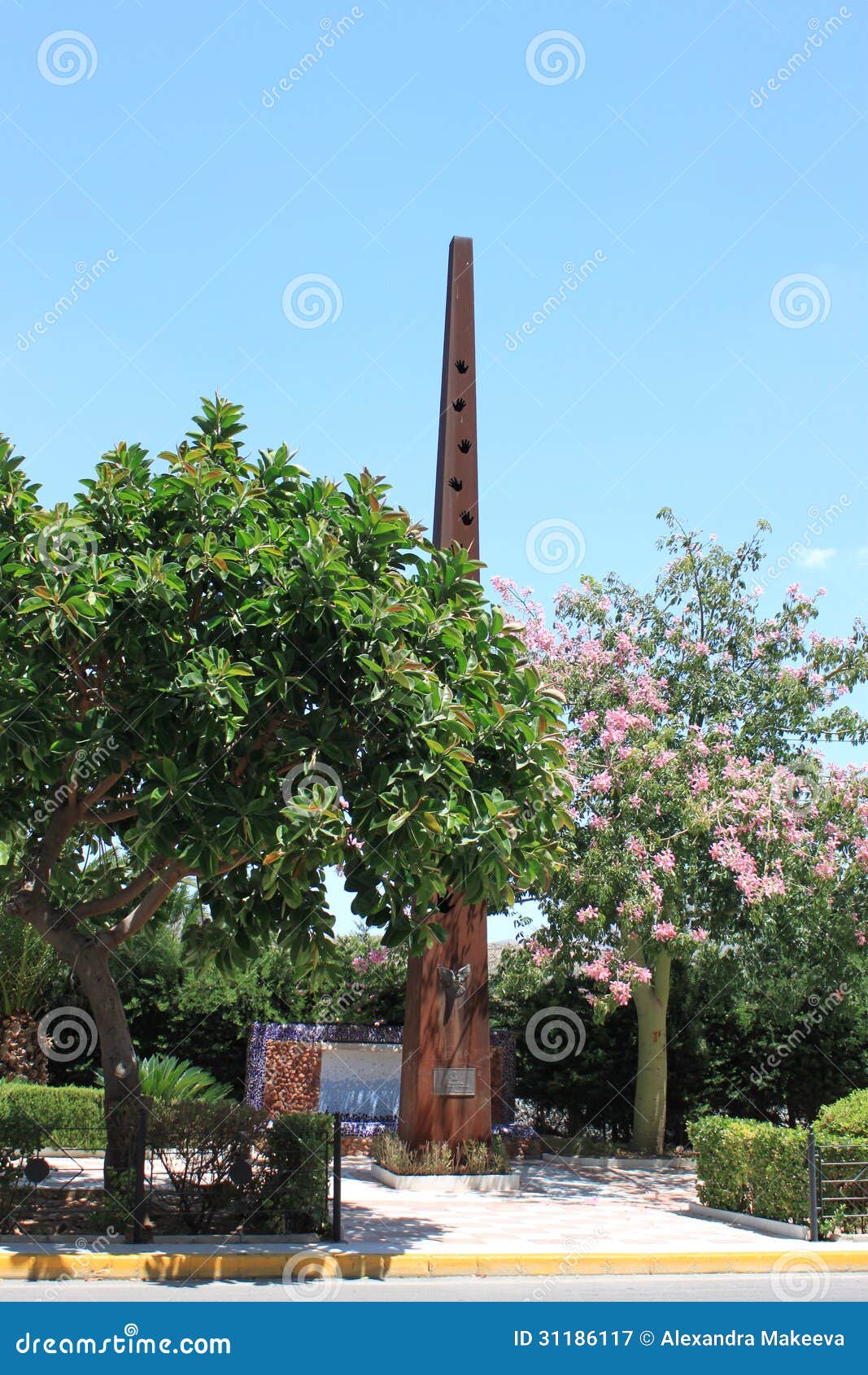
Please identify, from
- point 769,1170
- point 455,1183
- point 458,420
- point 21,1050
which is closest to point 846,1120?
point 769,1170

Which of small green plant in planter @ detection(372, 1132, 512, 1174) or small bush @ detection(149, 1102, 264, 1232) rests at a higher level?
small bush @ detection(149, 1102, 264, 1232)

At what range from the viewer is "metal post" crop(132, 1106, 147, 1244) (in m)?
11.2

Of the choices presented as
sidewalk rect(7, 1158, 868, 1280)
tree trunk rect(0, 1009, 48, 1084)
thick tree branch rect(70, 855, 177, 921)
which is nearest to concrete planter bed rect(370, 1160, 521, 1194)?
sidewalk rect(7, 1158, 868, 1280)

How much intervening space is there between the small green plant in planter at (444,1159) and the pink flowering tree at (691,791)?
112 inches

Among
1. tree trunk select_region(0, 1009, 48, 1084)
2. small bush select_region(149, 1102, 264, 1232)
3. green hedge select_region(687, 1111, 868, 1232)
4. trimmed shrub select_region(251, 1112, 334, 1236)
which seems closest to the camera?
small bush select_region(149, 1102, 264, 1232)

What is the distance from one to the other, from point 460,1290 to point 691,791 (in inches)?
340

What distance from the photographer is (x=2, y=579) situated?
410 inches

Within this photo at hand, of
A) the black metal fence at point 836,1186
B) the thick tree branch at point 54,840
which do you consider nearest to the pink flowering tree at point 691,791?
the black metal fence at point 836,1186

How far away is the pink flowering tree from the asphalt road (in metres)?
5.42

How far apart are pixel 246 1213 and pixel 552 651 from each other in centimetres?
1029

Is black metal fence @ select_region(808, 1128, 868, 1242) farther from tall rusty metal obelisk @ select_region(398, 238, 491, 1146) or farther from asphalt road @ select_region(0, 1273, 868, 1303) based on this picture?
tall rusty metal obelisk @ select_region(398, 238, 491, 1146)

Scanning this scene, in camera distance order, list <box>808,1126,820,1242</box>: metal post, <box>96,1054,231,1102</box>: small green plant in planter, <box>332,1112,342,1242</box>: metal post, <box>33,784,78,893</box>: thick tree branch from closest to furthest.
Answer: <box>332,1112,342,1242</box>: metal post
<box>33,784,78,893</box>: thick tree branch
<box>808,1126,820,1242</box>: metal post
<box>96,1054,231,1102</box>: small green plant in planter

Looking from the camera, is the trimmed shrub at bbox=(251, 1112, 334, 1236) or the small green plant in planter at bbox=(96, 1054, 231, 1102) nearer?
the trimmed shrub at bbox=(251, 1112, 334, 1236)

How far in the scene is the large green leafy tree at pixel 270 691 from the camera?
33.5ft
